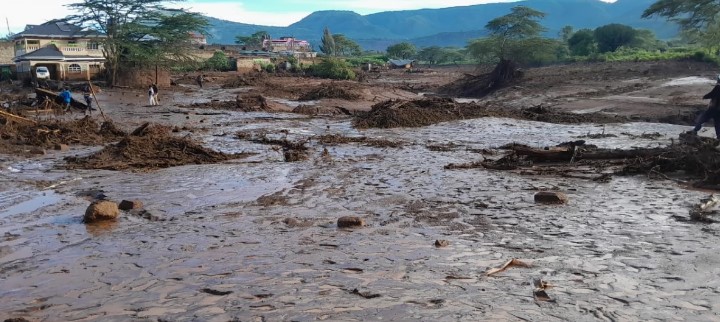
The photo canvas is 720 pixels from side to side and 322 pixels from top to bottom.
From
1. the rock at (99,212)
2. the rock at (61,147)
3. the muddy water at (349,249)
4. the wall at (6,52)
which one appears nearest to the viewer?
the muddy water at (349,249)

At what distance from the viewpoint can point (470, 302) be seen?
406cm

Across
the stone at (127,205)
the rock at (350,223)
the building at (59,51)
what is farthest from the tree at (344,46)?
the rock at (350,223)

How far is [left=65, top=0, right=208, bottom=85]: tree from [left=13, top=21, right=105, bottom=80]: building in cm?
123

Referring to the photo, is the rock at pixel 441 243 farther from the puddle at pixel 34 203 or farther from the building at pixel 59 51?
the building at pixel 59 51

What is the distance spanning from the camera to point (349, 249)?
5.57 meters

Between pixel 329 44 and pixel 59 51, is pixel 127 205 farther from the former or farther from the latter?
pixel 329 44

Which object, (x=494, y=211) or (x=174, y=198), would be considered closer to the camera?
(x=494, y=211)

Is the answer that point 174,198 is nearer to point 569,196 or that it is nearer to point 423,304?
point 423,304

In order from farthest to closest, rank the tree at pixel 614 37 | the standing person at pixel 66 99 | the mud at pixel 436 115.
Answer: the tree at pixel 614 37, the standing person at pixel 66 99, the mud at pixel 436 115

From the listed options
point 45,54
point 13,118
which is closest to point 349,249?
point 13,118

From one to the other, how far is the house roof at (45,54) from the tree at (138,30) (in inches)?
214

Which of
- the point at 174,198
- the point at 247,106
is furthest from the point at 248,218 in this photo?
the point at 247,106

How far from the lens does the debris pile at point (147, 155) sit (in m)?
10.9

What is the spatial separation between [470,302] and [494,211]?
324 cm
